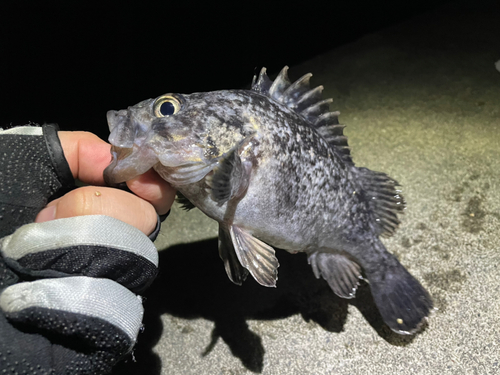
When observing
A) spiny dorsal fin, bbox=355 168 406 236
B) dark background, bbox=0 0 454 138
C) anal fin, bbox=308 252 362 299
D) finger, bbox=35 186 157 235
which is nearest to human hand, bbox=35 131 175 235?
finger, bbox=35 186 157 235

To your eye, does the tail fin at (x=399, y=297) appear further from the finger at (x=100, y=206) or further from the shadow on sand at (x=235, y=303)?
the finger at (x=100, y=206)

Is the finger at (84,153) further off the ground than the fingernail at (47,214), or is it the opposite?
the finger at (84,153)

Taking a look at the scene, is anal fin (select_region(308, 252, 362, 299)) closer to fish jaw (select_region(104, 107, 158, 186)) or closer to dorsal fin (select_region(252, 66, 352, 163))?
dorsal fin (select_region(252, 66, 352, 163))

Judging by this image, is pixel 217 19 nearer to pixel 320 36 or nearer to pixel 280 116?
pixel 320 36

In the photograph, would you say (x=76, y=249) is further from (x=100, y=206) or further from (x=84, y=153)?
(x=84, y=153)

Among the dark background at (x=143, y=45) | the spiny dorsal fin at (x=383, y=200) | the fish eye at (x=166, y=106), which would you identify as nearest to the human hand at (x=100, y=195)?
the fish eye at (x=166, y=106)

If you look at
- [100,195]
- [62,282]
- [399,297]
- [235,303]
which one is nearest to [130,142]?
[100,195]
